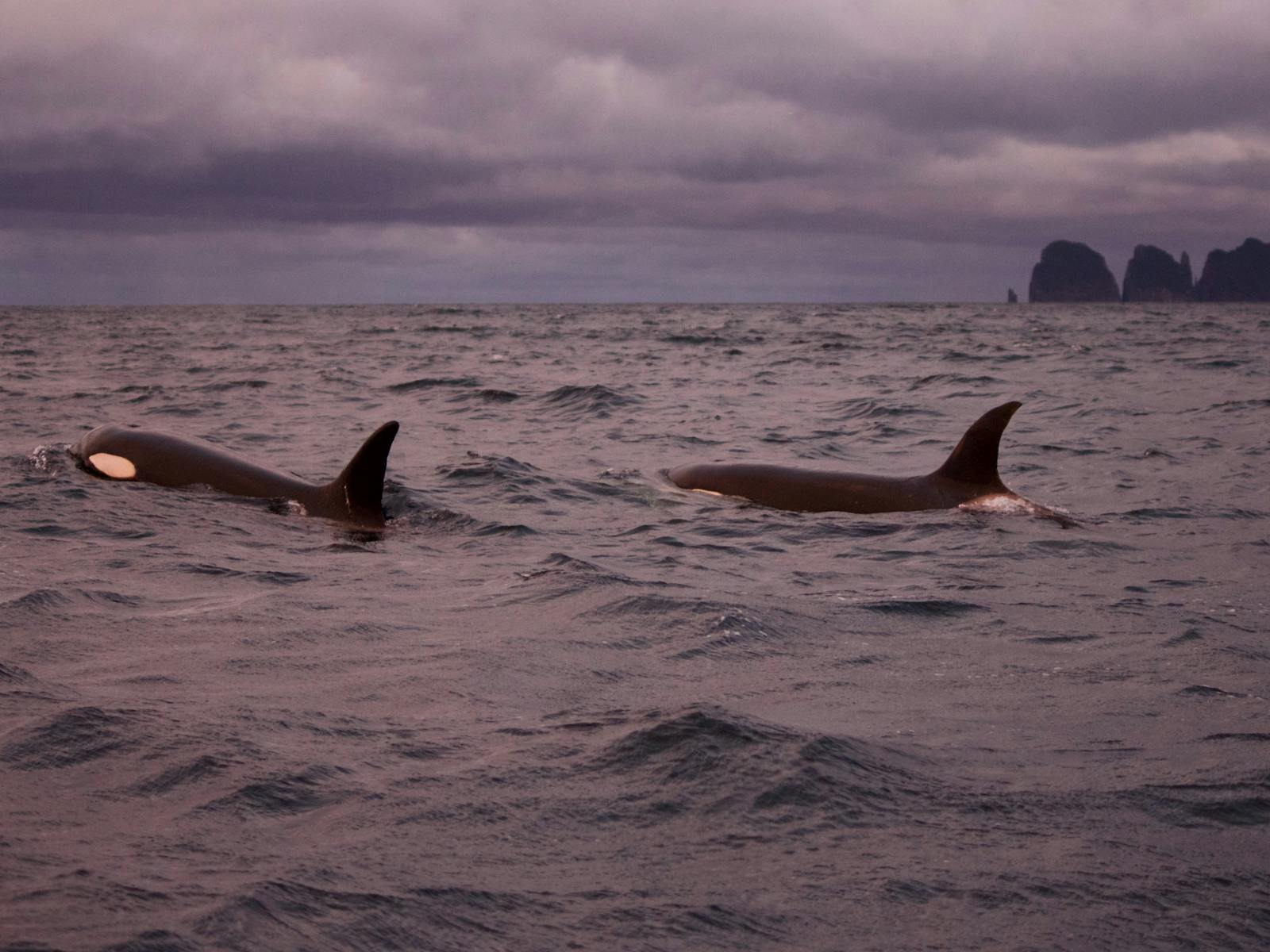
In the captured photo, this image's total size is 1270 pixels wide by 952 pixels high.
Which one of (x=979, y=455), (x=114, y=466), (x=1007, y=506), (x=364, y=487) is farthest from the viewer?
(x=114, y=466)

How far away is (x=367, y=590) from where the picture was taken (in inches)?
292

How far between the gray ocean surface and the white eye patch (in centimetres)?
44

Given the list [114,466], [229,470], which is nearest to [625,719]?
[229,470]

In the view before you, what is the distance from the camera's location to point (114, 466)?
11.4 m

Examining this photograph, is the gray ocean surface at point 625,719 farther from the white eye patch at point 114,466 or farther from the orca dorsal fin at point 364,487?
the white eye patch at point 114,466

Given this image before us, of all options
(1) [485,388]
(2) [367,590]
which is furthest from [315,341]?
(2) [367,590]

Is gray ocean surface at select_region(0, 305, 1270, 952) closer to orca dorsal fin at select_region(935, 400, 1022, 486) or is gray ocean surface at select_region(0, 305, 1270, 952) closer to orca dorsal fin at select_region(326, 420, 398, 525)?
Result: orca dorsal fin at select_region(326, 420, 398, 525)

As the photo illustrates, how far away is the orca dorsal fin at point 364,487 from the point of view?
9750 mm

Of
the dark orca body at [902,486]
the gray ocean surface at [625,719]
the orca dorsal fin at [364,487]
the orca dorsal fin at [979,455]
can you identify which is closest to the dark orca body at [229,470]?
the orca dorsal fin at [364,487]

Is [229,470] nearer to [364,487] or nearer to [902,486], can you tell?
[364,487]

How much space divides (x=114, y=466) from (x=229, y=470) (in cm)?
124

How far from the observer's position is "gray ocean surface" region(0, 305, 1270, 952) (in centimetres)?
334

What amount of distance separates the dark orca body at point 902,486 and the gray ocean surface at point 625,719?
35cm

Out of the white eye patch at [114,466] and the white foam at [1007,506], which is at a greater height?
the white eye patch at [114,466]
